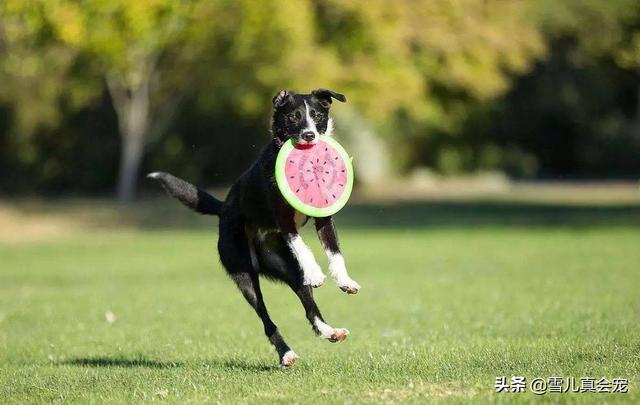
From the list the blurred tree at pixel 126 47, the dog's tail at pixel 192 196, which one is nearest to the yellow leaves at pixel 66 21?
the blurred tree at pixel 126 47

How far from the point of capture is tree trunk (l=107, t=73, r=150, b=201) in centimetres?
3762

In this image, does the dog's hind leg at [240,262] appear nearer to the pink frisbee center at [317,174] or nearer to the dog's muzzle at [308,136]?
the pink frisbee center at [317,174]

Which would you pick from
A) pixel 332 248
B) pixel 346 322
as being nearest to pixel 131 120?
pixel 346 322

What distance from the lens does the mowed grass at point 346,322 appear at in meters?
7.59

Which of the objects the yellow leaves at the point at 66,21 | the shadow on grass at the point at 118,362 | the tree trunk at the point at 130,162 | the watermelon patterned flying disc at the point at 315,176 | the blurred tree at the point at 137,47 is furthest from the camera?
the tree trunk at the point at 130,162

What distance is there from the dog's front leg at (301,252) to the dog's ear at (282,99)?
36.2 inches

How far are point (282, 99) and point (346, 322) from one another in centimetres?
469

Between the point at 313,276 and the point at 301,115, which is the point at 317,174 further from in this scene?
the point at 313,276

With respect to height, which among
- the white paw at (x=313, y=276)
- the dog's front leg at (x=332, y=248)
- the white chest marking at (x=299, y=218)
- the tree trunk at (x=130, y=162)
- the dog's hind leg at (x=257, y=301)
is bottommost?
the tree trunk at (x=130, y=162)

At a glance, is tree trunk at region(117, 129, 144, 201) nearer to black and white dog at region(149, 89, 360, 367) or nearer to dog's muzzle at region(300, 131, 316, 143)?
black and white dog at region(149, 89, 360, 367)

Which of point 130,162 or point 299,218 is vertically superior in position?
point 299,218

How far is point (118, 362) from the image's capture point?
30.9 feet

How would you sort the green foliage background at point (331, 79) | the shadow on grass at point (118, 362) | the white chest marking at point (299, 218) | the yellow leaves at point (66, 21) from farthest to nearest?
the green foliage background at point (331, 79), the yellow leaves at point (66, 21), the shadow on grass at point (118, 362), the white chest marking at point (299, 218)

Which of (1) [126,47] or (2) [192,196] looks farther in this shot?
(1) [126,47]
